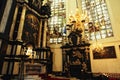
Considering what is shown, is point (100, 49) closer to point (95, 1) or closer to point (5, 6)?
point (95, 1)

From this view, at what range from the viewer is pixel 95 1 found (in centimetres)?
1443

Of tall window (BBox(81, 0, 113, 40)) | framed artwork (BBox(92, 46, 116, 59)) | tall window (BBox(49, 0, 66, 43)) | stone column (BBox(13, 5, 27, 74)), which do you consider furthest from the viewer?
tall window (BBox(49, 0, 66, 43))

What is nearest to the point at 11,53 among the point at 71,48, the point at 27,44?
the point at 27,44

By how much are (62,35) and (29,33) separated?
17.4ft

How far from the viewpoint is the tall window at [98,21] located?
40.6 feet

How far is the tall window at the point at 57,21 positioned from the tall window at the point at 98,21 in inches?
124

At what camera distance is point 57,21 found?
15.9 meters

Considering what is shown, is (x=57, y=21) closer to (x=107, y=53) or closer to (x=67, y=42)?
(x=67, y=42)

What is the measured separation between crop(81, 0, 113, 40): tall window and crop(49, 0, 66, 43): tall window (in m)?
3.14

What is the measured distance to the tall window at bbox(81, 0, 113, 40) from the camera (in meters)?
12.4

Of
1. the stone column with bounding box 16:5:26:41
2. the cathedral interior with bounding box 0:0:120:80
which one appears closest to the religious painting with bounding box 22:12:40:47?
the cathedral interior with bounding box 0:0:120:80

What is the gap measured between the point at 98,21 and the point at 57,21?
5.43 metres

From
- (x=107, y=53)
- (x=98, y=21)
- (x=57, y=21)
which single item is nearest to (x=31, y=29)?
(x=57, y=21)

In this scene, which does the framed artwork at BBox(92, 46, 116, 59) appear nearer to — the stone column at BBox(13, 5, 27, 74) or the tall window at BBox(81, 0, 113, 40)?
the tall window at BBox(81, 0, 113, 40)
